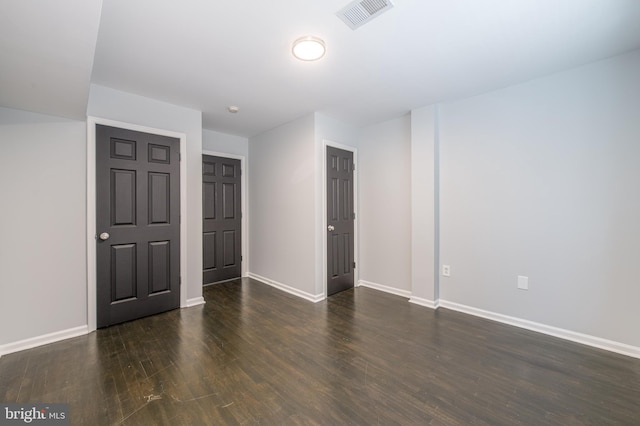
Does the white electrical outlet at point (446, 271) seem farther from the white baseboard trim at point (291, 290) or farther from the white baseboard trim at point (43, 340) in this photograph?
the white baseboard trim at point (43, 340)

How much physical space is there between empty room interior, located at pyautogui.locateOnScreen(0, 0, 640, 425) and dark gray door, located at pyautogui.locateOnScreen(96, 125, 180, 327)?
0.07 ft

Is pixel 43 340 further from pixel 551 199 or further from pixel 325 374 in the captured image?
pixel 551 199

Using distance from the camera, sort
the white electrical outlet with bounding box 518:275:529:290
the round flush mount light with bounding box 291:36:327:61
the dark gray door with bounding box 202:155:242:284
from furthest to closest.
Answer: the dark gray door with bounding box 202:155:242:284
the white electrical outlet with bounding box 518:275:529:290
the round flush mount light with bounding box 291:36:327:61

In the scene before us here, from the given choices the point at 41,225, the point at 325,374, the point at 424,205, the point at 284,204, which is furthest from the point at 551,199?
the point at 41,225

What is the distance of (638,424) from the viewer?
1.56 meters

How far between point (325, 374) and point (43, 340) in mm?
2649

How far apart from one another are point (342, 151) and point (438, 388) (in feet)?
10.2

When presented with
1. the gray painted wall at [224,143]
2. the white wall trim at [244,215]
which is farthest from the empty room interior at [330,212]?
the white wall trim at [244,215]

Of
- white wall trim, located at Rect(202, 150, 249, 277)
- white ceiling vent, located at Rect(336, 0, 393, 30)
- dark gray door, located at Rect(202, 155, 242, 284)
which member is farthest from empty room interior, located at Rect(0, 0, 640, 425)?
white wall trim, located at Rect(202, 150, 249, 277)

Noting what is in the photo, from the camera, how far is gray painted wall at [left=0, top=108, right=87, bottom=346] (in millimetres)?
2363

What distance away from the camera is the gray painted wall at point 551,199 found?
229 cm

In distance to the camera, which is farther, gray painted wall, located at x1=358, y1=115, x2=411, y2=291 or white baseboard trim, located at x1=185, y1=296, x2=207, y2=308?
gray painted wall, located at x1=358, y1=115, x2=411, y2=291

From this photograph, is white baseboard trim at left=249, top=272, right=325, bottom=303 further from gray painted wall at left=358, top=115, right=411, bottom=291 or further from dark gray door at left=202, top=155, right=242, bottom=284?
gray painted wall at left=358, top=115, right=411, bottom=291

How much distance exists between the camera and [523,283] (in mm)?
2787
